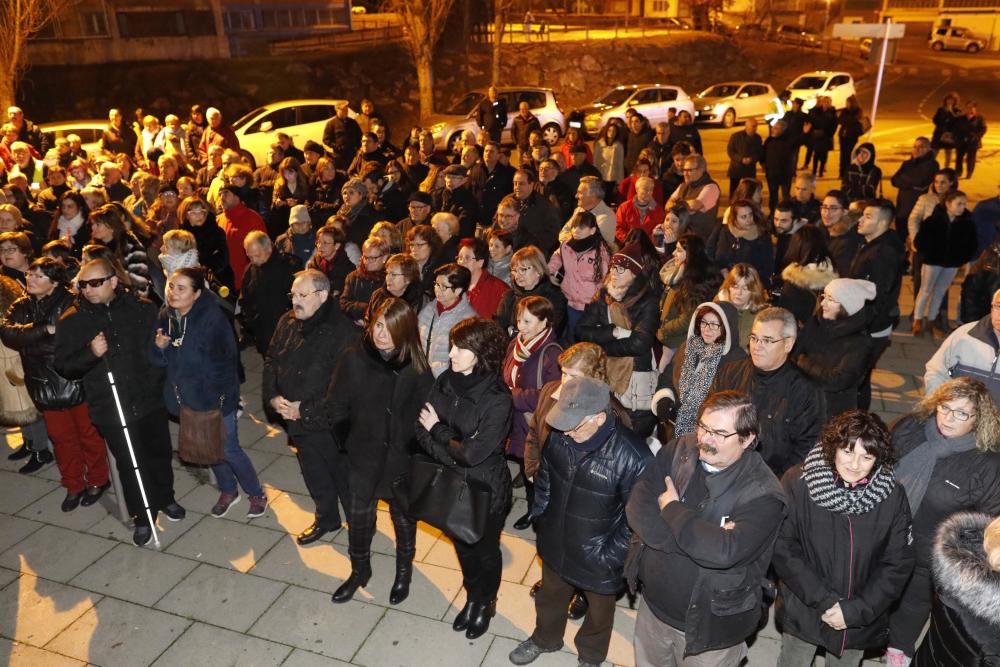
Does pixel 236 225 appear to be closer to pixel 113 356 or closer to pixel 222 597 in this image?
pixel 113 356

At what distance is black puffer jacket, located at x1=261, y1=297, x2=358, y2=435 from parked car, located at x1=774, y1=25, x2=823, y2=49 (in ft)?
145

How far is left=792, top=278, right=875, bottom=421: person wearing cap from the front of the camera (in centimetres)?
473

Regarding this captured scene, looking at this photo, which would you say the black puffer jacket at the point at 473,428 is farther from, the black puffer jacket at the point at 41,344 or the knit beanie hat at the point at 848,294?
the black puffer jacket at the point at 41,344

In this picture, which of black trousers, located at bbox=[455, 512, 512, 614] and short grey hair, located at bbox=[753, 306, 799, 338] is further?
black trousers, located at bbox=[455, 512, 512, 614]

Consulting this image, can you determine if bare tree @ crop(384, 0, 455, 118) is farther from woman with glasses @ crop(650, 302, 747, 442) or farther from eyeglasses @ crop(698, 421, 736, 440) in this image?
eyeglasses @ crop(698, 421, 736, 440)

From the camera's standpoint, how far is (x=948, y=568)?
286 cm

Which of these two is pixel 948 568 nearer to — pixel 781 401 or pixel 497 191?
pixel 781 401

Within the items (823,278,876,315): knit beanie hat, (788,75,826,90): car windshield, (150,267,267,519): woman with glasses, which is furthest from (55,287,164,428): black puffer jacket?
(788,75,826,90): car windshield

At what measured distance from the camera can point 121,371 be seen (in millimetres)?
5203

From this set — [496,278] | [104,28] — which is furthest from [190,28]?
[496,278]

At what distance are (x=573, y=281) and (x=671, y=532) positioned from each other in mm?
3643

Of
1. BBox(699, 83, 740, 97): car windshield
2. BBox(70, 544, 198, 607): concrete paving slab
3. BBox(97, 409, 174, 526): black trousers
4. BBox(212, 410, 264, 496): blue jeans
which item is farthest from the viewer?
BBox(699, 83, 740, 97): car windshield

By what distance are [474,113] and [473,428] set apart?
16437mm

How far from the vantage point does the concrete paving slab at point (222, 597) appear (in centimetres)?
478
